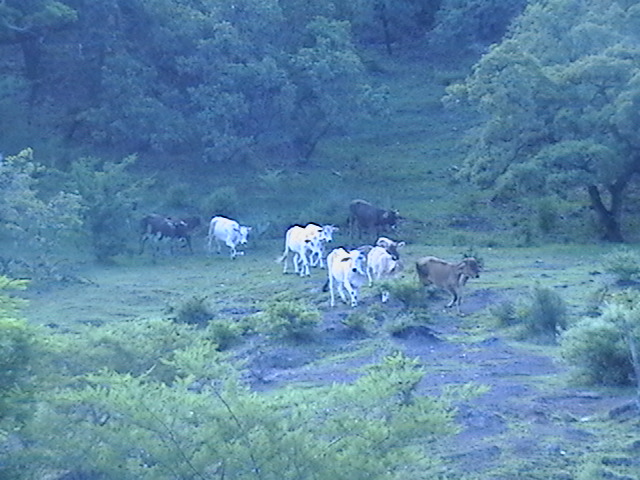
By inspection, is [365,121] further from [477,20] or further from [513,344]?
[513,344]

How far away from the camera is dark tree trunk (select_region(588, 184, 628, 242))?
3556 cm

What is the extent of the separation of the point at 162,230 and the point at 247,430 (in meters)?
23.8

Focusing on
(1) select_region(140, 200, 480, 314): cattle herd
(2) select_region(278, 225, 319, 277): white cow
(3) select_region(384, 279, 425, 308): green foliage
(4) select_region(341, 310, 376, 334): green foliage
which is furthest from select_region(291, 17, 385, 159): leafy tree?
(4) select_region(341, 310, 376, 334): green foliage

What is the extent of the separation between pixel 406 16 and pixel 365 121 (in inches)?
408

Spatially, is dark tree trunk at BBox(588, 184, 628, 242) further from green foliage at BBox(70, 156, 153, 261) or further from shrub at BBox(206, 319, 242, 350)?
shrub at BBox(206, 319, 242, 350)

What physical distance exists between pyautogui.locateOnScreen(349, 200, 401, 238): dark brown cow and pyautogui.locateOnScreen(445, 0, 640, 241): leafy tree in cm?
241

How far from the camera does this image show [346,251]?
30.8 metres

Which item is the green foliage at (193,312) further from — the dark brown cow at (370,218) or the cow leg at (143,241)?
the dark brown cow at (370,218)

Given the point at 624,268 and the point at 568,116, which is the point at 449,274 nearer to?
the point at 624,268

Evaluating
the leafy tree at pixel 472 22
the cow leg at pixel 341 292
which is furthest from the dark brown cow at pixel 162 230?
the leafy tree at pixel 472 22

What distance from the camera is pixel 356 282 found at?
25.2 m

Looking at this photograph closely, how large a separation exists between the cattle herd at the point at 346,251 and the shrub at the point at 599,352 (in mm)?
6406

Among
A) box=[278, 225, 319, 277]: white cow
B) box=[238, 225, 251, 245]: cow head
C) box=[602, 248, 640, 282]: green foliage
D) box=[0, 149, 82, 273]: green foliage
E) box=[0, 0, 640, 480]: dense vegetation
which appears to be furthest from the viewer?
box=[238, 225, 251, 245]: cow head

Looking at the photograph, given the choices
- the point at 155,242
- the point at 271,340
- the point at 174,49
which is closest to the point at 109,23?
the point at 174,49
